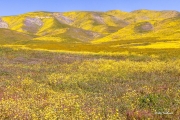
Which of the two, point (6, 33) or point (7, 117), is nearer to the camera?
point (7, 117)

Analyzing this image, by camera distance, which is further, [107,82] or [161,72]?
[161,72]

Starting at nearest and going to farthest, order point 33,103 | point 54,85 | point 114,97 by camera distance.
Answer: point 33,103
point 114,97
point 54,85

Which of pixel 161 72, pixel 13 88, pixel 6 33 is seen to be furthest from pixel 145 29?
pixel 13 88

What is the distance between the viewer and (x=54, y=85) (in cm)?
2202

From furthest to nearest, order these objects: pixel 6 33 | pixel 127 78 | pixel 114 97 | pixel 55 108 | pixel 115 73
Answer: pixel 6 33 < pixel 115 73 < pixel 127 78 < pixel 114 97 < pixel 55 108

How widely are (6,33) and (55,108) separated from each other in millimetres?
143924

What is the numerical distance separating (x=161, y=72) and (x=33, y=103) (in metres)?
15.6

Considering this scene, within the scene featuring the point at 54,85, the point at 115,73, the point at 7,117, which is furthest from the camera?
the point at 115,73

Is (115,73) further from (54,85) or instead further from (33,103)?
(33,103)

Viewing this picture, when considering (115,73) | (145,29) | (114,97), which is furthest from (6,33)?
(114,97)

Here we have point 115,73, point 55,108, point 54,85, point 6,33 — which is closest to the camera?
point 55,108

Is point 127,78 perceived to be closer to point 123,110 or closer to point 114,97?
point 114,97

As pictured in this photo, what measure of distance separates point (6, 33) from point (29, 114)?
475 ft

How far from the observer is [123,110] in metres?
14.4
